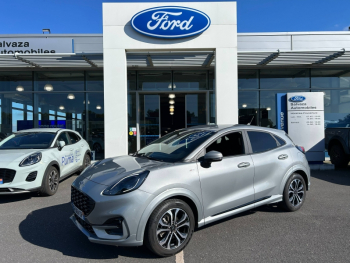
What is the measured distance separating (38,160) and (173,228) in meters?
3.81

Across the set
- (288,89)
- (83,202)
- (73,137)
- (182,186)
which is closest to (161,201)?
(182,186)

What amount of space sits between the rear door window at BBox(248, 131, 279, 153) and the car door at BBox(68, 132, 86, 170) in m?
5.16

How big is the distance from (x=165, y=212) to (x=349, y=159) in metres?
8.41

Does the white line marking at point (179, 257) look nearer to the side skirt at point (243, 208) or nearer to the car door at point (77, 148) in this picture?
the side skirt at point (243, 208)

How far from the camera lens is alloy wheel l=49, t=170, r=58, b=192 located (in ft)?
18.0

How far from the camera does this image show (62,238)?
339cm

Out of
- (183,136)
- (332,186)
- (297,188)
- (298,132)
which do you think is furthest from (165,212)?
(298,132)

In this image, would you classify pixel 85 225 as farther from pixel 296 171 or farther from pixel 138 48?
pixel 138 48

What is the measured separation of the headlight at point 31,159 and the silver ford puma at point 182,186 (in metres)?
2.34

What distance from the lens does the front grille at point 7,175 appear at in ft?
15.6

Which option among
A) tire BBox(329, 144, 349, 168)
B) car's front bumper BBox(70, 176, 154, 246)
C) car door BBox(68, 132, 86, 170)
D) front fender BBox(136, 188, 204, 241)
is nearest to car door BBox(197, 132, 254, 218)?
front fender BBox(136, 188, 204, 241)

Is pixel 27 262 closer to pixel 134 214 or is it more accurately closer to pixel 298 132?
pixel 134 214

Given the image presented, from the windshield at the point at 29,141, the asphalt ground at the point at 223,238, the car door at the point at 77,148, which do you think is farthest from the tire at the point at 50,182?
the car door at the point at 77,148

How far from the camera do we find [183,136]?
4094 millimetres
